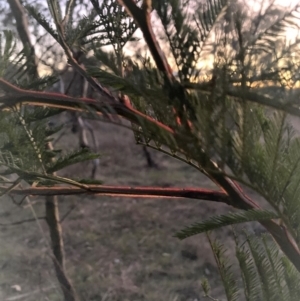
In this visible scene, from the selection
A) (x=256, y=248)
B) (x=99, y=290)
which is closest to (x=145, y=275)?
(x=99, y=290)

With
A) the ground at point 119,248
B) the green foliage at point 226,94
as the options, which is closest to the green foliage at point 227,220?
the green foliage at point 226,94

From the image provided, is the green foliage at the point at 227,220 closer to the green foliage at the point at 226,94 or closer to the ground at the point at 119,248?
the green foliage at the point at 226,94

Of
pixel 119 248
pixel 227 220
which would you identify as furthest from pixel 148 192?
pixel 119 248

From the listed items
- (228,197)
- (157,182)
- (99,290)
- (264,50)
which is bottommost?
(99,290)

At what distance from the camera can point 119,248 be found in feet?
6.58

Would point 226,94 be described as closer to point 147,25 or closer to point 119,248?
point 147,25

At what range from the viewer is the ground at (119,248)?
1675 mm

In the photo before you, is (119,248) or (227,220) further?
(119,248)

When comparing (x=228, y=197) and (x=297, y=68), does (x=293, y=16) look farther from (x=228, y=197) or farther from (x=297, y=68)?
(x=228, y=197)

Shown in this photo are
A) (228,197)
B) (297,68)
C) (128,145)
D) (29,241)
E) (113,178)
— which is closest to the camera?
(297,68)

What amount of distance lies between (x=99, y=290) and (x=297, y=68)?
59.8 inches

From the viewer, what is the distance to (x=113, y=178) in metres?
2.53

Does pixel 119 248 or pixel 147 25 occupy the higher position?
pixel 147 25

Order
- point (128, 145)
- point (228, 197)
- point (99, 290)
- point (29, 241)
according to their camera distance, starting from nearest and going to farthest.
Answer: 1. point (228, 197)
2. point (99, 290)
3. point (29, 241)
4. point (128, 145)
